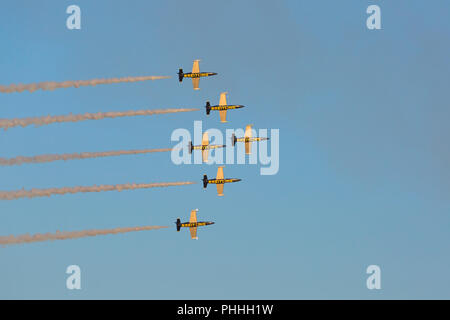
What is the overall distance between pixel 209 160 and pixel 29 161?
165ft

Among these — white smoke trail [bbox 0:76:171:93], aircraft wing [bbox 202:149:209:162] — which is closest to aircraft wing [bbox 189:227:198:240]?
aircraft wing [bbox 202:149:209:162]

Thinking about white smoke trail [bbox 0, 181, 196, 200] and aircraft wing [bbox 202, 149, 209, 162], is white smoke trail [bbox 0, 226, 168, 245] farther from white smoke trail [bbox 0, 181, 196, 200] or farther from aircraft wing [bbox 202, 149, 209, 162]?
aircraft wing [bbox 202, 149, 209, 162]

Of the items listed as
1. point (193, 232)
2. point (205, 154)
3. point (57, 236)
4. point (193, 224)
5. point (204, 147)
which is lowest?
point (57, 236)

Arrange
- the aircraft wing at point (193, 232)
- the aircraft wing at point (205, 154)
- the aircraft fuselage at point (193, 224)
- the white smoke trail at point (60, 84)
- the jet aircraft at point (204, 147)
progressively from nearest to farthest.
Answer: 1. the white smoke trail at point (60, 84)
2. the aircraft fuselage at point (193, 224)
3. the jet aircraft at point (204, 147)
4. the aircraft wing at point (205, 154)
5. the aircraft wing at point (193, 232)

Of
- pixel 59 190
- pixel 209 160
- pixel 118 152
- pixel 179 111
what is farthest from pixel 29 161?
pixel 209 160

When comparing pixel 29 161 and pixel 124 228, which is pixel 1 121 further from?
pixel 124 228

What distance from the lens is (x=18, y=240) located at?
142m

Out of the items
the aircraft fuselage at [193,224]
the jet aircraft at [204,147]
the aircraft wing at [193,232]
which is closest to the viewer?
the aircraft fuselage at [193,224]

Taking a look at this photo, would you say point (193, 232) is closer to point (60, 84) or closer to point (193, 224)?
point (193, 224)

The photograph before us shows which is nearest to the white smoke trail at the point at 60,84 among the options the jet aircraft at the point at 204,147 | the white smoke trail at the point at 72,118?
the white smoke trail at the point at 72,118

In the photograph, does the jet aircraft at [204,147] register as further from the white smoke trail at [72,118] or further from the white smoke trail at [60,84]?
the white smoke trail at [60,84]

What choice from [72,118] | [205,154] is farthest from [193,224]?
[72,118]

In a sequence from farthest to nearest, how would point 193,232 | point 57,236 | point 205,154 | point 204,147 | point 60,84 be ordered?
1. point 204,147
2. point 205,154
3. point 193,232
4. point 60,84
5. point 57,236

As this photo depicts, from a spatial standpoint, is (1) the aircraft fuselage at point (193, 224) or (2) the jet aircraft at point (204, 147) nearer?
(1) the aircraft fuselage at point (193, 224)
